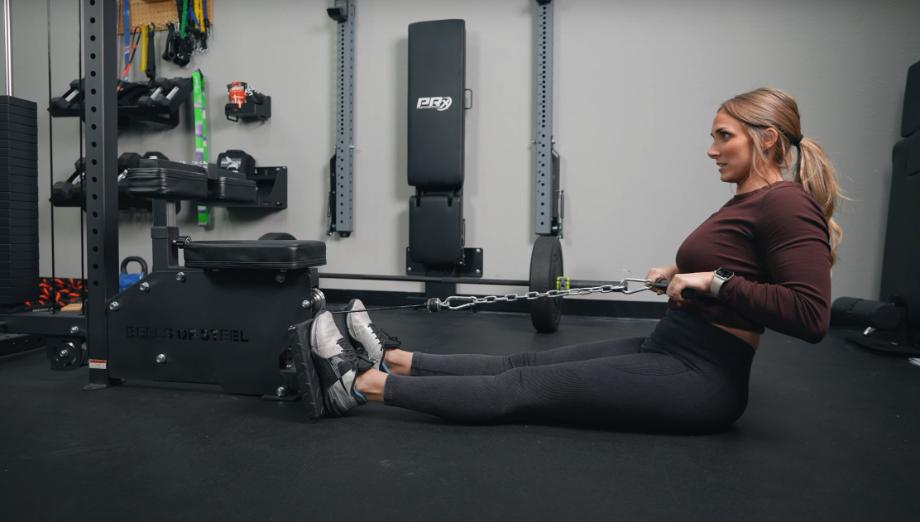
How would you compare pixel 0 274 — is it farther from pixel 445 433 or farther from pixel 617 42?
pixel 617 42

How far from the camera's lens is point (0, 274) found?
2266mm

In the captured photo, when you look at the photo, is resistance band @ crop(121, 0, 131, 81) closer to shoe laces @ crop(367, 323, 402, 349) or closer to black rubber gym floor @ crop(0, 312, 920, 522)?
black rubber gym floor @ crop(0, 312, 920, 522)

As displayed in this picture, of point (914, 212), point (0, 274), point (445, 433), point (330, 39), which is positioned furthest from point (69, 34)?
point (914, 212)

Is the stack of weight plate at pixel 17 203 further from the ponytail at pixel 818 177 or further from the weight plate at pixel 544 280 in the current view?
the ponytail at pixel 818 177

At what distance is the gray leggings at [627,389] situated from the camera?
125 cm

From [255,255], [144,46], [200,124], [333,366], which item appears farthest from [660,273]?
[144,46]

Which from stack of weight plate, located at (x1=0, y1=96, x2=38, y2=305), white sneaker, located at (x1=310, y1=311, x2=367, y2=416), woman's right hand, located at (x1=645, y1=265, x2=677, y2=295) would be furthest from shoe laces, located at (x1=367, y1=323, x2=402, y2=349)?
stack of weight plate, located at (x1=0, y1=96, x2=38, y2=305)

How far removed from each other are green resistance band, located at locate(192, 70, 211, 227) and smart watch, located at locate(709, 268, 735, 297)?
3463 mm

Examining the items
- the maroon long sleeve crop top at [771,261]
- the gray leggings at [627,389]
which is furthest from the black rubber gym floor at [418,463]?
the maroon long sleeve crop top at [771,261]

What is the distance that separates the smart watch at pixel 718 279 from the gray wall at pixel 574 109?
2.17 meters

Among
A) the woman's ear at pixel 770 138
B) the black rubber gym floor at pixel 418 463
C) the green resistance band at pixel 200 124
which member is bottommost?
the black rubber gym floor at pixel 418 463

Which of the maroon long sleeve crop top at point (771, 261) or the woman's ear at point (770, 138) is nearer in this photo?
the maroon long sleeve crop top at point (771, 261)

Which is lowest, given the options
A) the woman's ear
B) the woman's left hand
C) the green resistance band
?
the woman's left hand

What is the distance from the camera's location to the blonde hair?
1226 mm
